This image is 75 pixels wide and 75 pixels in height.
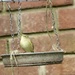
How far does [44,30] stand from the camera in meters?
1.01

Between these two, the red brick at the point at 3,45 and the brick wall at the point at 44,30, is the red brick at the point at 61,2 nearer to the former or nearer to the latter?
the brick wall at the point at 44,30

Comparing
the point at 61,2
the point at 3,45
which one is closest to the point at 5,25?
the point at 3,45

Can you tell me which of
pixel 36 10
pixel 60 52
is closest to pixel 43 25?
pixel 36 10

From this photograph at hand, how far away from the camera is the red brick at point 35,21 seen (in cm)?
101

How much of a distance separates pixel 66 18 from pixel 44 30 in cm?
7

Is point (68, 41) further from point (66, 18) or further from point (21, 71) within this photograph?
point (21, 71)

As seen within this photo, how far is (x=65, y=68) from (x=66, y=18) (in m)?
0.15

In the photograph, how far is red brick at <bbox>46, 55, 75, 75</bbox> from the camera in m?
1.00

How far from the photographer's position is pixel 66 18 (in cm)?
100

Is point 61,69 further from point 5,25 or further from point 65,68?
point 5,25

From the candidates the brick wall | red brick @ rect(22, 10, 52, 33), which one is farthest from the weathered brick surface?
red brick @ rect(22, 10, 52, 33)

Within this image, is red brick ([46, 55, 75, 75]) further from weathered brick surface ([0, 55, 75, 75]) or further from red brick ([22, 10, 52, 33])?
red brick ([22, 10, 52, 33])

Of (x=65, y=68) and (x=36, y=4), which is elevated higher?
(x=36, y=4)

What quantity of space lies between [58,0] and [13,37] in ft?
0.59
